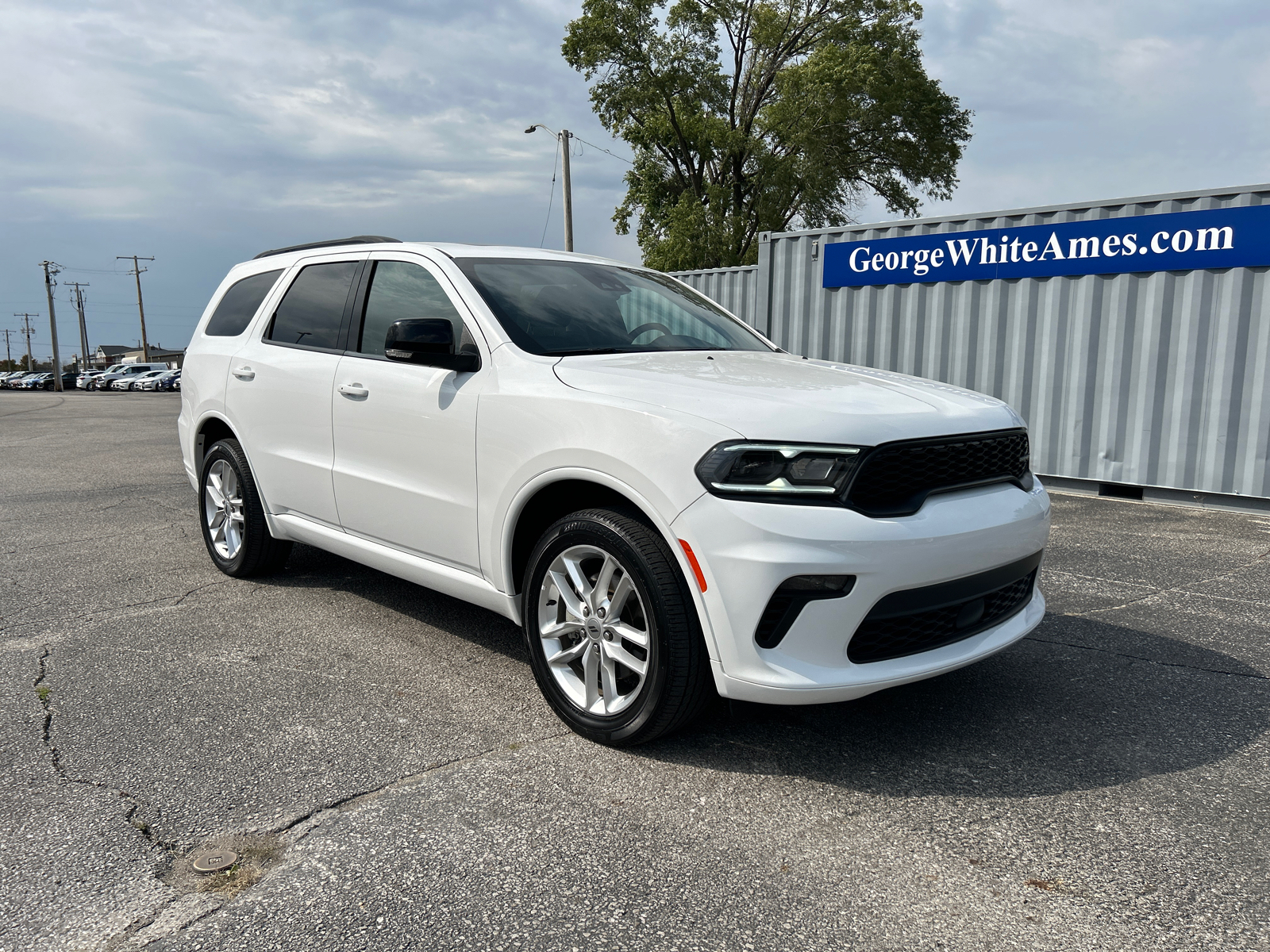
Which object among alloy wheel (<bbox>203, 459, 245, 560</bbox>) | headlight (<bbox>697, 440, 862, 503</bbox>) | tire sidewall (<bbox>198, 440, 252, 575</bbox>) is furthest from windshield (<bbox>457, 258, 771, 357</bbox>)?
alloy wheel (<bbox>203, 459, 245, 560</bbox>)

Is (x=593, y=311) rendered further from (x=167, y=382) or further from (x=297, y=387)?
(x=167, y=382)

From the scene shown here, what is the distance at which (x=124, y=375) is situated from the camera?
62469 millimetres

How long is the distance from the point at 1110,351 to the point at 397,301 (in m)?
7.49

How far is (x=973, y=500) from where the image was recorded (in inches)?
120

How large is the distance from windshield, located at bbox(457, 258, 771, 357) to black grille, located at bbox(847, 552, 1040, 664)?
1.55m

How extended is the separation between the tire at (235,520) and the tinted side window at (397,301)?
1.33 m

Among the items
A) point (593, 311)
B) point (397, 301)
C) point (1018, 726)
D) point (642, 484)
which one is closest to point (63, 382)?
point (397, 301)

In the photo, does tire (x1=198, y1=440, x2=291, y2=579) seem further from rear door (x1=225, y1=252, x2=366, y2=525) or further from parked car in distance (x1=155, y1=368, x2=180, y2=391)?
parked car in distance (x1=155, y1=368, x2=180, y2=391)

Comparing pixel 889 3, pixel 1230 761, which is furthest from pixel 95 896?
pixel 889 3

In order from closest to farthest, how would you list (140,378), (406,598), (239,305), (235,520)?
(406,598)
(235,520)
(239,305)
(140,378)

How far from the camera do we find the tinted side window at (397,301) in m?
4.00

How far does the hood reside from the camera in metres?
2.81

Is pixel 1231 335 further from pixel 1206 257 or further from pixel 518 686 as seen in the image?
pixel 518 686

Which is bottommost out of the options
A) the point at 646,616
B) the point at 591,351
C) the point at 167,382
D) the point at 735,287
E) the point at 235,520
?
the point at 167,382
